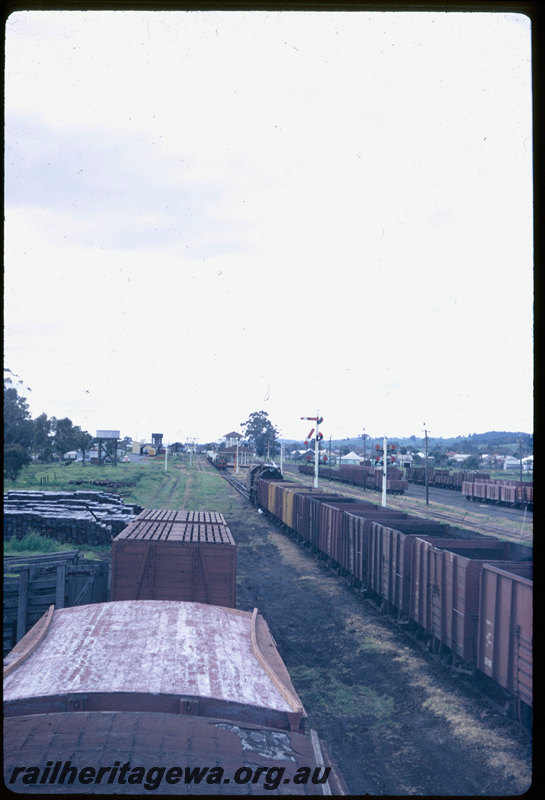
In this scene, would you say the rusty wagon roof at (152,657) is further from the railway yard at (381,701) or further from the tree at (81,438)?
the tree at (81,438)

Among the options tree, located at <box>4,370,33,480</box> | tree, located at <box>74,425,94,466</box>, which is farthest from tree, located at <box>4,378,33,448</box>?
tree, located at <box>74,425,94,466</box>

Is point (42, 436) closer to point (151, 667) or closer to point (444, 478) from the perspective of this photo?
point (444, 478)

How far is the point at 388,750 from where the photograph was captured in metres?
8.41

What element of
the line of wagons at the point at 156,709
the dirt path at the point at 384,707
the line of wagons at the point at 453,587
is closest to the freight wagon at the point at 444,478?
the line of wagons at the point at 453,587

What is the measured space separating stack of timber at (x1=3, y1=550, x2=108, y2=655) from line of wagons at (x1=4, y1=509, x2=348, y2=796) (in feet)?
12.3

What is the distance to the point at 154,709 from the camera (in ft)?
17.4

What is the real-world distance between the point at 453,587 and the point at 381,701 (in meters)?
2.58

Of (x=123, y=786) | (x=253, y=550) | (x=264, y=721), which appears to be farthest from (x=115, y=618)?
(x=253, y=550)

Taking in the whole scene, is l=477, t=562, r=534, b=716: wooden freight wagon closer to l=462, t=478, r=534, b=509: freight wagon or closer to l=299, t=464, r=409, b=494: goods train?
l=462, t=478, r=534, b=509: freight wagon

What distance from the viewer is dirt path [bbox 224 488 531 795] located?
776cm

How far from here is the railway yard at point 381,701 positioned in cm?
778

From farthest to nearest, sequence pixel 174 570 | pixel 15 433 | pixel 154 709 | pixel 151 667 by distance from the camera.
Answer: pixel 15 433, pixel 174 570, pixel 151 667, pixel 154 709

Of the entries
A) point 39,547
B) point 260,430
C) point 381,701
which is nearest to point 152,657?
point 381,701

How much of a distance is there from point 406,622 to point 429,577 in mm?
2538
